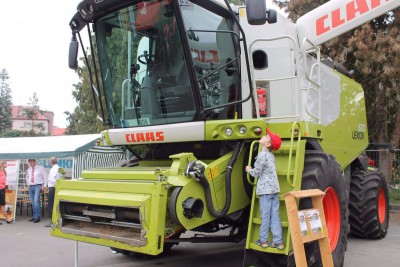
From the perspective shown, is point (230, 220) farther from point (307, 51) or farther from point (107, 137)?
point (307, 51)

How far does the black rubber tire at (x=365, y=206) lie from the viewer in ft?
24.5

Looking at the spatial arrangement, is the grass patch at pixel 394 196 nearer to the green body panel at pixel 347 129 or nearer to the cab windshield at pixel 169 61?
the green body panel at pixel 347 129

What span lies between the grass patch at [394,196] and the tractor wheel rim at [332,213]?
7.53 m

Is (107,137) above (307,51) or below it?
below

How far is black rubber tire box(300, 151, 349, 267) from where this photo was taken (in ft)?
15.6

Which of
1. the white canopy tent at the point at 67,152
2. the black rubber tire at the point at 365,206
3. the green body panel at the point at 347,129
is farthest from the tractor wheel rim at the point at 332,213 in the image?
the white canopy tent at the point at 67,152

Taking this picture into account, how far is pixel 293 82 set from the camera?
5.73m

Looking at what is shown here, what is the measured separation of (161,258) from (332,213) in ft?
9.10

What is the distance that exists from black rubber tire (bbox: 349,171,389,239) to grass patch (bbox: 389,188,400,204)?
4956 mm

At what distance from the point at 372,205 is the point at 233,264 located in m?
2.82

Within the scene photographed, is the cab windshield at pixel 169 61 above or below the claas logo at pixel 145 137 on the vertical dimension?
above

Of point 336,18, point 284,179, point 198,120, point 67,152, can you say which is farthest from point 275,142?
point 67,152

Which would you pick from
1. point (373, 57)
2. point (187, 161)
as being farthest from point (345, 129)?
point (373, 57)

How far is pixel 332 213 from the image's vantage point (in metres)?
5.49
